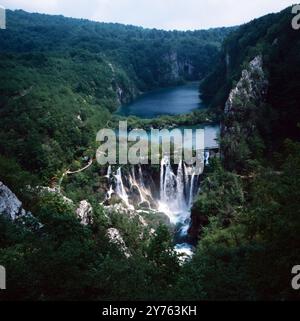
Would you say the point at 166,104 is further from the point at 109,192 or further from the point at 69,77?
the point at 109,192

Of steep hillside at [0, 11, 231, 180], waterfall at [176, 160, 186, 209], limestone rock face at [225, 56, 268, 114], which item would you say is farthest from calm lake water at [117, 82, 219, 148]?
waterfall at [176, 160, 186, 209]

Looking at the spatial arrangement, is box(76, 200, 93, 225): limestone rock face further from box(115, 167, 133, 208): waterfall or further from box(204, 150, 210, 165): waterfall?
box(204, 150, 210, 165): waterfall

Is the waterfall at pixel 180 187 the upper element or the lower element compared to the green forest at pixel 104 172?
lower

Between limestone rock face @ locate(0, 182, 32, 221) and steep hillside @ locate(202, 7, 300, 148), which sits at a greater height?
steep hillside @ locate(202, 7, 300, 148)

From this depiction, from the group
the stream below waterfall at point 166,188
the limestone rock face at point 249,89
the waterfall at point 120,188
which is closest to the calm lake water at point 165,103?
the limestone rock face at point 249,89

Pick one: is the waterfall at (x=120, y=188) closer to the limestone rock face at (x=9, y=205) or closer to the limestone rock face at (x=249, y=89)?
the limestone rock face at (x=249, y=89)

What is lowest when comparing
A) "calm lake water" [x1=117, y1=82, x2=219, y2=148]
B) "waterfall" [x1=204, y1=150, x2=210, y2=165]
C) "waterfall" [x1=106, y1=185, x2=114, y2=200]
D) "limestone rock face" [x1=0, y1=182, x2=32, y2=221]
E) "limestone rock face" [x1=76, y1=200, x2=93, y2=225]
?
"waterfall" [x1=106, y1=185, x2=114, y2=200]
